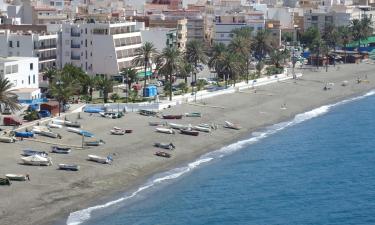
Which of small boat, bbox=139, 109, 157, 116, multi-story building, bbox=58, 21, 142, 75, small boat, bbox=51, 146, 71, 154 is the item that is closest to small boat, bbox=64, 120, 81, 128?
small boat, bbox=51, 146, 71, 154

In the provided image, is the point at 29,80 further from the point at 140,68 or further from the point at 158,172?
the point at 158,172

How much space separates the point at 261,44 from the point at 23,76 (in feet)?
174

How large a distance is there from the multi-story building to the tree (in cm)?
Result: 2994

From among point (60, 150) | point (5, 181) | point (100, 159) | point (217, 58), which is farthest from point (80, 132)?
point (217, 58)

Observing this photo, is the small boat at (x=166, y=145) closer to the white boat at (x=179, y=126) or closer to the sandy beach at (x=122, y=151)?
the sandy beach at (x=122, y=151)

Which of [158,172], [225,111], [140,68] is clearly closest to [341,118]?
[225,111]

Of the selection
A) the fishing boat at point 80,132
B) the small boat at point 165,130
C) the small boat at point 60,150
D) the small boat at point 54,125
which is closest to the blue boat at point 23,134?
the small boat at point 60,150

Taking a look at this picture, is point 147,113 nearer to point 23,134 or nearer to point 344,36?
point 23,134

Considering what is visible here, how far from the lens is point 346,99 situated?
121688mm

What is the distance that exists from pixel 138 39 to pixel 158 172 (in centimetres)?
5617

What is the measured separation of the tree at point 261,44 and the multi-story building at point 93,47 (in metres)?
29.9

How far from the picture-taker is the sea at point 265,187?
5819 cm

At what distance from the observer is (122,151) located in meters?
75.2

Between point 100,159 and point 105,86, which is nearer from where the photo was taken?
point 100,159
